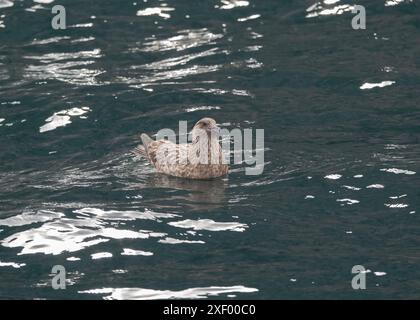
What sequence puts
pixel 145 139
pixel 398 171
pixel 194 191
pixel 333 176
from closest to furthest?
pixel 194 191
pixel 333 176
pixel 398 171
pixel 145 139

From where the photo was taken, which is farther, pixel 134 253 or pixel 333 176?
pixel 333 176

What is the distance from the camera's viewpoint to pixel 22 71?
826 inches

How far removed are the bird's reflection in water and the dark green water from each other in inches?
1.7

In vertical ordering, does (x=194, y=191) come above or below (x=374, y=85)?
below

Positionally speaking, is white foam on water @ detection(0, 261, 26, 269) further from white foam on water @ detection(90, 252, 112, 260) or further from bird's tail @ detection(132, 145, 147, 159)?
bird's tail @ detection(132, 145, 147, 159)

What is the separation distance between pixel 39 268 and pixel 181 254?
5.58 feet

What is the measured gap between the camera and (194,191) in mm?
15539

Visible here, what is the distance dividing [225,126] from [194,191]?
2775mm

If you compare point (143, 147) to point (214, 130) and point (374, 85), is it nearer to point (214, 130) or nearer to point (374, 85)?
point (214, 130)

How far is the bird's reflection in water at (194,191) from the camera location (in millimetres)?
14930

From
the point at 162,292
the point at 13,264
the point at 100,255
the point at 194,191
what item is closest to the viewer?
the point at 162,292

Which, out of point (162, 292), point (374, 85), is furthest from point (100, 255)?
point (374, 85)

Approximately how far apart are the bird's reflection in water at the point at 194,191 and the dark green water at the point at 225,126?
4cm
